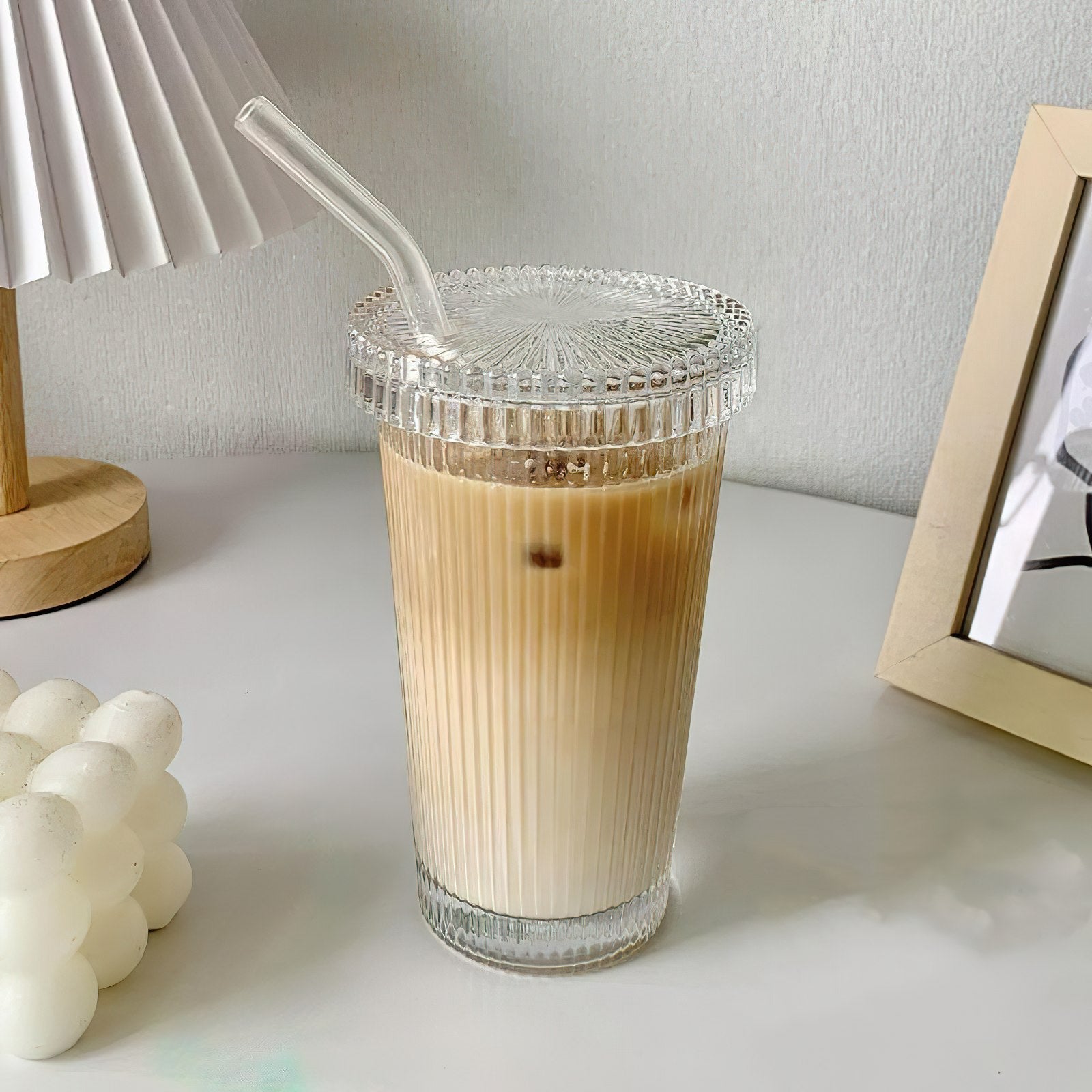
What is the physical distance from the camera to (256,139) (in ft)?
1.27

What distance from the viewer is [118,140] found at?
1.92 ft

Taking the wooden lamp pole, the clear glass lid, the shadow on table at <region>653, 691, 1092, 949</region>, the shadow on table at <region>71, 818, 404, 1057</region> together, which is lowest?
the shadow on table at <region>653, 691, 1092, 949</region>

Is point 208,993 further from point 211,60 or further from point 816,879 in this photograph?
point 211,60

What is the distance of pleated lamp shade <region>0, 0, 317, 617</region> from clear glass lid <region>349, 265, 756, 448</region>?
0.21 meters

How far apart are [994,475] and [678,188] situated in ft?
1.00

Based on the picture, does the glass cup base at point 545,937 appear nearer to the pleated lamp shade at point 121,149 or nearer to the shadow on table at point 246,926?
the shadow on table at point 246,926

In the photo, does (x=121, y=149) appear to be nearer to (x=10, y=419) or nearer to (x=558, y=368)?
(x=10, y=419)

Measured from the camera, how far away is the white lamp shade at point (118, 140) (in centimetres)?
56

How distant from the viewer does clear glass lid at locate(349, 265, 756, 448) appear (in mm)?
367

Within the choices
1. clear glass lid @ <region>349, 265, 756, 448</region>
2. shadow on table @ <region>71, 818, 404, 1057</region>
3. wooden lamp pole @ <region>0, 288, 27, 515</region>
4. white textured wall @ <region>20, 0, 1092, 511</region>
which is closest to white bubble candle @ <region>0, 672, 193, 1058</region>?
shadow on table @ <region>71, 818, 404, 1057</region>

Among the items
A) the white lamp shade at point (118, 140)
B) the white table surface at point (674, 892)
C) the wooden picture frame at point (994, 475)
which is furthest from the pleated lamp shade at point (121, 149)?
the wooden picture frame at point (994, 475)

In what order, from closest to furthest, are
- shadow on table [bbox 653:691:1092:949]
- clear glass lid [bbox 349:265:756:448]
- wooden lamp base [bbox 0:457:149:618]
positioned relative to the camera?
clear glass lid [bbox 349:265:756:448] → shadow on table [bbox 653:691:1092:949] → wooden lamp base [bbox 0:457:149:618]

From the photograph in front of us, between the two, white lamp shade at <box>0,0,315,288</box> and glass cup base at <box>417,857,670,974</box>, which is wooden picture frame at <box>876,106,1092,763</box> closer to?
glass cup base at <box>417,857,670,974</box>

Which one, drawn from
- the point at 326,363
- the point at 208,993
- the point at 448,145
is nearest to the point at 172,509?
the point at 326,363
